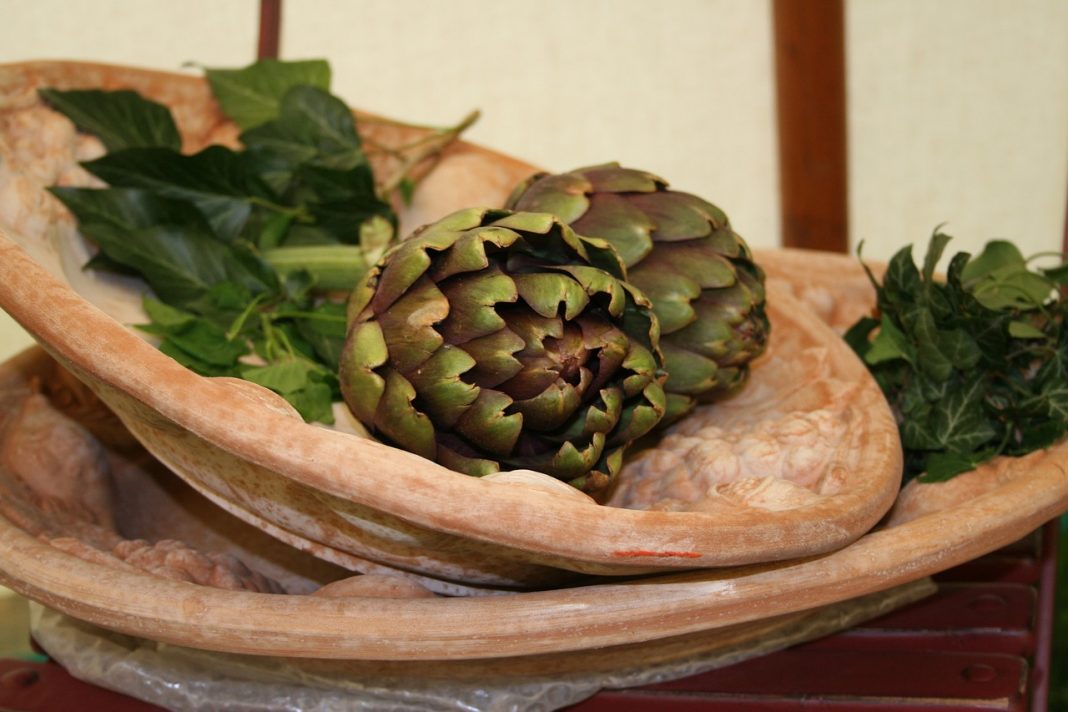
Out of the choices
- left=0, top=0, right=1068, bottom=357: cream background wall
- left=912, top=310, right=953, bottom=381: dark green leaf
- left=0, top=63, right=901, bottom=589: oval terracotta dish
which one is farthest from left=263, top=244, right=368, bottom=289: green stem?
left=0, top=0, right=1068, bottom=357: cream background wall

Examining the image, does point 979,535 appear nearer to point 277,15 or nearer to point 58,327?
point 58,327

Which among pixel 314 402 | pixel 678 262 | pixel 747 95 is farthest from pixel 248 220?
pixel 747 95

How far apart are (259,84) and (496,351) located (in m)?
0.45

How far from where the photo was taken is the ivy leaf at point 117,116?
0.88m

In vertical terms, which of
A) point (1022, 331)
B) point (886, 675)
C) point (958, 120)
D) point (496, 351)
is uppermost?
point (496, 351)

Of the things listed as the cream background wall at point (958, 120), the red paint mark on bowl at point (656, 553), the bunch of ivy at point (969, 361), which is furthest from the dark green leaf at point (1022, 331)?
the cream background wall at point (958, 120)

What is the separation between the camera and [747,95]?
6.77ft

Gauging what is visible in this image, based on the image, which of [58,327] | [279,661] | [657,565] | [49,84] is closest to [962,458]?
[657,565]

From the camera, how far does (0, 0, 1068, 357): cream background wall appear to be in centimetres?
196

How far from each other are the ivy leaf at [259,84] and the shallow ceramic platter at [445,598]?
12.2 inches

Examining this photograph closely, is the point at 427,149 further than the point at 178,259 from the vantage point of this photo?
Yes

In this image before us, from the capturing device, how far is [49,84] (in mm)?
886

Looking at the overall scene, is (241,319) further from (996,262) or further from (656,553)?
(996,262)

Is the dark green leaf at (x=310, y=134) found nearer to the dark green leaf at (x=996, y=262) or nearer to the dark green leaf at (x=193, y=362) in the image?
the dark green leaf at (x=193, y=362)
